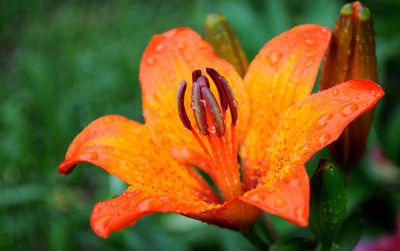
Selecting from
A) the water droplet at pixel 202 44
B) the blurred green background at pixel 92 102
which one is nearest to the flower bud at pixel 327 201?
the water droplet at pixel 202 44

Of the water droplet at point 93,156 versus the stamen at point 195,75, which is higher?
the stamen at point 195,75

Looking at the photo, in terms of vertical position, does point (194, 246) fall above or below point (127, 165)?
below

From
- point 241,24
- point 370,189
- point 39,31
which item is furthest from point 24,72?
point 370,189

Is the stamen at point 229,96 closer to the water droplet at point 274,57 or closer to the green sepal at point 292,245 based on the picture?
the water droplet at point 274,57

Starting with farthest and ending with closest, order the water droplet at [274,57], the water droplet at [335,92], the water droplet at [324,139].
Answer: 1. the water droplet at [274,57]
2. the water droplet at [335,92]
3. the water droplet at [324,139]

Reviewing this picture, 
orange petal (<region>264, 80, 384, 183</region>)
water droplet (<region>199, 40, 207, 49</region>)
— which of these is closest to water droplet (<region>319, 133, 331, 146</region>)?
orange petal (<region>264, 80, 384, 183</region>)

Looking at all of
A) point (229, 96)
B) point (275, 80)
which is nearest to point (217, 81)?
point (229, 96)

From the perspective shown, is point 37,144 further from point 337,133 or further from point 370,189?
point 337,133
